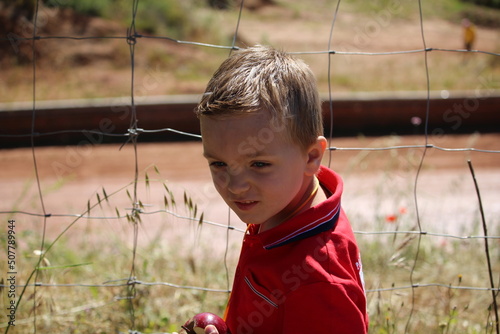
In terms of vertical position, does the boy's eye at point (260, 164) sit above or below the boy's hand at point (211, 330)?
above

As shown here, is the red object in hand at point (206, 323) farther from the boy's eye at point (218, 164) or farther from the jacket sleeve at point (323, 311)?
the boy's eye at point (218, 164)

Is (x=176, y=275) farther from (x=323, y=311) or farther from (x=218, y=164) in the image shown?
(x=323, y=311)

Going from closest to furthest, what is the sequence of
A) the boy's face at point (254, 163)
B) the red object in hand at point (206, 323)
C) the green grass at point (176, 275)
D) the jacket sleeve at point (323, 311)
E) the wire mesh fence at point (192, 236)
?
the jacket sleeve at point (323, 311) < the boy's face at point (254, 163) < the red object in hand at point (206, 323) < the wire mesh fence at point (192, 236) < the green grass at point (176, 275)

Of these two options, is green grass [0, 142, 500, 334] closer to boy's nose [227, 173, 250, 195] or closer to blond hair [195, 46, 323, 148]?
boy's nose [227, 173, 250, 195]

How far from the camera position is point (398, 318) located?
307 cm

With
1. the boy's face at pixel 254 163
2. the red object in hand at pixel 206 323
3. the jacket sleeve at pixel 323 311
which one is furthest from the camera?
the red object in hand at pixel 206 323

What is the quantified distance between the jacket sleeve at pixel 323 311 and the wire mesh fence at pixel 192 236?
0.81 metres

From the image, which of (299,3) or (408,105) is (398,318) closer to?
(408,105)

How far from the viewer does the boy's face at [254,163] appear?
1706 mm

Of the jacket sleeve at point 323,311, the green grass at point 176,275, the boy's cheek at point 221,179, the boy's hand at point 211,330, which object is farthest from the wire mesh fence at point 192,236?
the jacket sleeve at point 323,311

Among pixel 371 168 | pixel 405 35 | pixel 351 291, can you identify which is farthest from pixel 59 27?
pixel 351 291

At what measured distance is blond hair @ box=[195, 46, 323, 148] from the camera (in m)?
1.69

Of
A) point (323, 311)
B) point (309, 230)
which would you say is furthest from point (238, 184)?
point (323, 311)

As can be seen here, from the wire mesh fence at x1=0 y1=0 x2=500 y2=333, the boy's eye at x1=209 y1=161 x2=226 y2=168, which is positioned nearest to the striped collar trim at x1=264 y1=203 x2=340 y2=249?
the boy's eye at x1=209 y1=161 x2=226 y2=168
